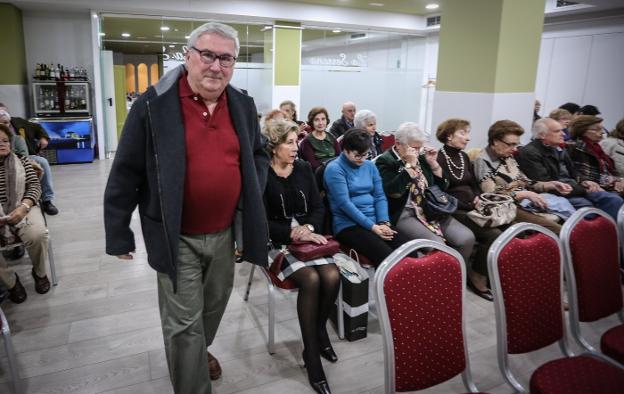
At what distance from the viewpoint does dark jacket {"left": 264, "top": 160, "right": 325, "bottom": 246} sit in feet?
8.61

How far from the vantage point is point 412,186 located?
3160mm

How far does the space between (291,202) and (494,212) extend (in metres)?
1.63

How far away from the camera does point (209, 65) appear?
5.40ft

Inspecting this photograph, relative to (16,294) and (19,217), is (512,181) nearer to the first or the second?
(19,217)

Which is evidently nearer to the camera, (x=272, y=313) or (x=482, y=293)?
(x=272, y=313)

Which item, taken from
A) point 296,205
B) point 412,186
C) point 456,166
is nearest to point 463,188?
point 456,166

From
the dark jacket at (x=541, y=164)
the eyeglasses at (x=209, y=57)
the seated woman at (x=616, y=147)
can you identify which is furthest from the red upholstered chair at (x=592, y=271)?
the seated woman at (x=616, y=147)

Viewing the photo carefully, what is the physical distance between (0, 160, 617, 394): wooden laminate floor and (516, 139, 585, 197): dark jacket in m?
1.25

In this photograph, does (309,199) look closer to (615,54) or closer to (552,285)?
(552,285)

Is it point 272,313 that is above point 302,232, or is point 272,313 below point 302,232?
below

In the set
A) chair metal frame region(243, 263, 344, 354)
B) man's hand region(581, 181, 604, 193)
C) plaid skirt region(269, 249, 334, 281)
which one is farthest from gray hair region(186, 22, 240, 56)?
man's hand region(581, 181, 604, 193)

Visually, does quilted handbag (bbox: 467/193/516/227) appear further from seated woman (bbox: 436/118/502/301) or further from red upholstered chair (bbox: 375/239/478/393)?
→ red upholstered chair (bbox: 375/239/478/393)

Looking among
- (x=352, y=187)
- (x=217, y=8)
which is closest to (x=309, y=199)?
(x=352, y=187)

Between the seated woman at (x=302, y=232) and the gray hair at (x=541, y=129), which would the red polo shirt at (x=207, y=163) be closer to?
the seated woman at (x=302, y=232)
